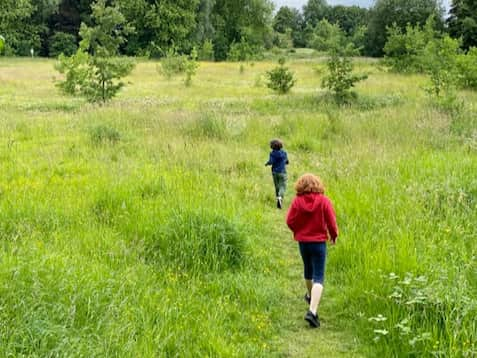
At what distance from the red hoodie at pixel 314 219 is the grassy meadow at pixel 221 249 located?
70 cm

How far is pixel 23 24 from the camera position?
6338cm

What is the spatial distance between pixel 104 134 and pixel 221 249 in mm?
7232

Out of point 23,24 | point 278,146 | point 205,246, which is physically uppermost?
point 23,24

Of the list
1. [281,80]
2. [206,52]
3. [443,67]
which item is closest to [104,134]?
[281,80]

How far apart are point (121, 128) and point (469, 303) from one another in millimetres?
10691

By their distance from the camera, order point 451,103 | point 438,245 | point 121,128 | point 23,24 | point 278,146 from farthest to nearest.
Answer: point 23,24 < point 451,103 < point 121,128 < point 278,146 < point 438,245

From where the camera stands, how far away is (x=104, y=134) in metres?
11.9

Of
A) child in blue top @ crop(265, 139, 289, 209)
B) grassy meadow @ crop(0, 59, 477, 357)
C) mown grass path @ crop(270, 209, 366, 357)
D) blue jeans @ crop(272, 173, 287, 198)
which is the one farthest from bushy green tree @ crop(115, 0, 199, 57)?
mown grass path @ crop(270, 209, 366, 357)

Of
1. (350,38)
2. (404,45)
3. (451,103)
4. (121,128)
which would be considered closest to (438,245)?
(121,128)

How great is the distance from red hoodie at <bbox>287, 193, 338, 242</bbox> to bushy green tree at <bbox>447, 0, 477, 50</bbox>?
42.3 metres

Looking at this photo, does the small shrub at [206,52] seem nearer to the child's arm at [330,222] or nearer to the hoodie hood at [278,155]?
the hoodie hood at [278,155]

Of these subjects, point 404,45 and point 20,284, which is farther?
point 404,45

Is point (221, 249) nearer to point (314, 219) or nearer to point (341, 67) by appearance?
point (314, 219)

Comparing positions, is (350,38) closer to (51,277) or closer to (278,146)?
(278,146)
